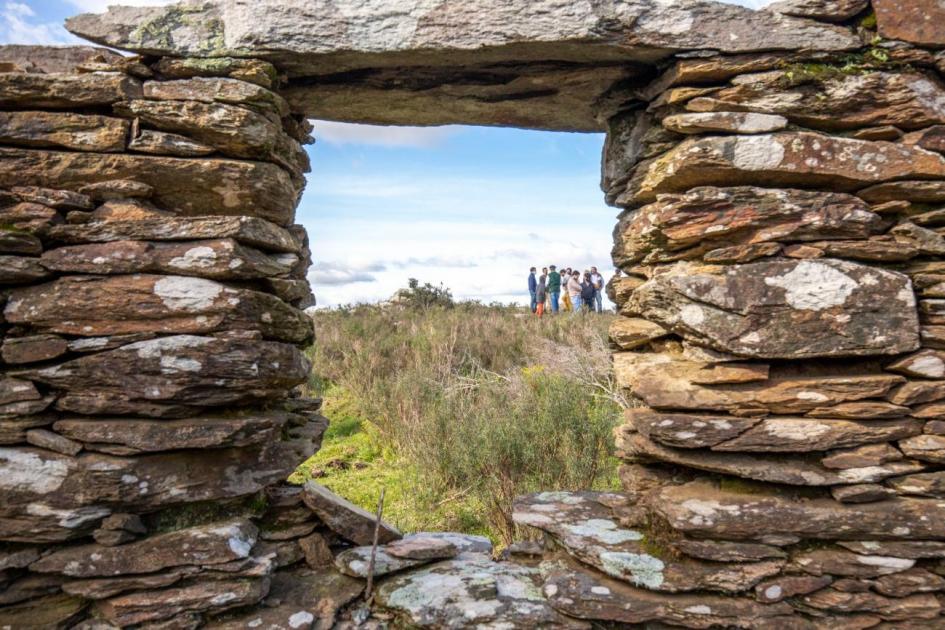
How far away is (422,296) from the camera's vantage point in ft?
53.2

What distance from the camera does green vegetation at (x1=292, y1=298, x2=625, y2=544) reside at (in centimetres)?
554

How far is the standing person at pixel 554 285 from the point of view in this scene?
1658 centimetres

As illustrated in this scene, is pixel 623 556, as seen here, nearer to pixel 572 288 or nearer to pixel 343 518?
pixel 343 518

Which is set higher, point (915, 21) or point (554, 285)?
point (915, 21)

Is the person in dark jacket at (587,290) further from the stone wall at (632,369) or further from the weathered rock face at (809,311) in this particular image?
the weathered rock face at (809,311)

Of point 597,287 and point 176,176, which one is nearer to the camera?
point 176,176

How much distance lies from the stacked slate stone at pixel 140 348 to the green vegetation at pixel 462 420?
2.17 metres

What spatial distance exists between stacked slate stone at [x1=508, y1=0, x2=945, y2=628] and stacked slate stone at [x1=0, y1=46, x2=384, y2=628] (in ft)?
5.50

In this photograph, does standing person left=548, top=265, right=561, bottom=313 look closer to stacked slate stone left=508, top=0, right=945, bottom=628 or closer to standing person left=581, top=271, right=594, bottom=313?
standing person left=581, top=271, right=594, bottom=313

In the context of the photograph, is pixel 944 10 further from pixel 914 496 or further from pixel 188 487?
pixel 188 487

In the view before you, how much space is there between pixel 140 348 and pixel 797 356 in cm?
309

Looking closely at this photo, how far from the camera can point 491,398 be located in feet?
23.3

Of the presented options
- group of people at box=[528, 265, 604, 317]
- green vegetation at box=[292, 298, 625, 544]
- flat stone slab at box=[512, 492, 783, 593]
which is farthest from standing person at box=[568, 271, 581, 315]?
flat stone slab at box=[512, 492, 783, 593]

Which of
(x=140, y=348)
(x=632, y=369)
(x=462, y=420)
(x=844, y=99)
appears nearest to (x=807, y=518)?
(x=632, y=369)
